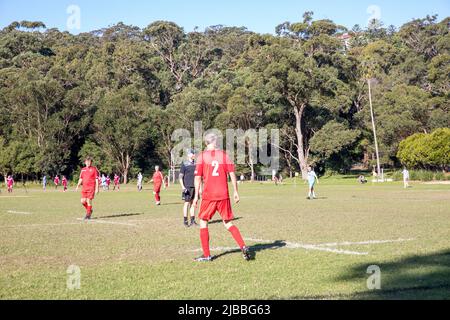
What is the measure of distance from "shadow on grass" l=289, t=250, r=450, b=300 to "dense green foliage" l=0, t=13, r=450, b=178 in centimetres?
6665

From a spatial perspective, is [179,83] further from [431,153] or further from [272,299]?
[272,299]

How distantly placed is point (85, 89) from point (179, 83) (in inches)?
878

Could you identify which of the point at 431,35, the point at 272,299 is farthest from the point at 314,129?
the point at 272,299

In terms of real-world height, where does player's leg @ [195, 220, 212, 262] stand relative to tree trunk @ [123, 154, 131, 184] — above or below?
below

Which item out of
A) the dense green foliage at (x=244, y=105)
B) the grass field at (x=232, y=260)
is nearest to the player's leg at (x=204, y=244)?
the grass field at (x=232, y=260)

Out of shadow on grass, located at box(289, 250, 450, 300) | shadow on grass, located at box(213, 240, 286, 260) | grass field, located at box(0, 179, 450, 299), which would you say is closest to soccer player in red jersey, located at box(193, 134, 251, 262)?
shadow on grass, located at box(213, 240, 286, 260)

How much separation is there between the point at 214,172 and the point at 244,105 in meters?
68.7

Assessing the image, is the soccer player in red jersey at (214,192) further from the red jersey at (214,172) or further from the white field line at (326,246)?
the white field line at (326,246)

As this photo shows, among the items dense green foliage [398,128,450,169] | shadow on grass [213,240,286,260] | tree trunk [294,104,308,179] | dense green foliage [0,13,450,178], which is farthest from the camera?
tree trunk [294,104,308,179]

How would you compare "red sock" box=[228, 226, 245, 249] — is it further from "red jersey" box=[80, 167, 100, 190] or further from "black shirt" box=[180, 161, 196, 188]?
"red jersey" box=[80, 167, 100, 190]

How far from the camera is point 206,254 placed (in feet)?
33.4

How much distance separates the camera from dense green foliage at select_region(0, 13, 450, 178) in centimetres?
7738

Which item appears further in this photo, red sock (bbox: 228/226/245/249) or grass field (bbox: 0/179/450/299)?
red sock (bbox: 228/226/245/249)

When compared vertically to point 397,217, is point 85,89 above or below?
above
